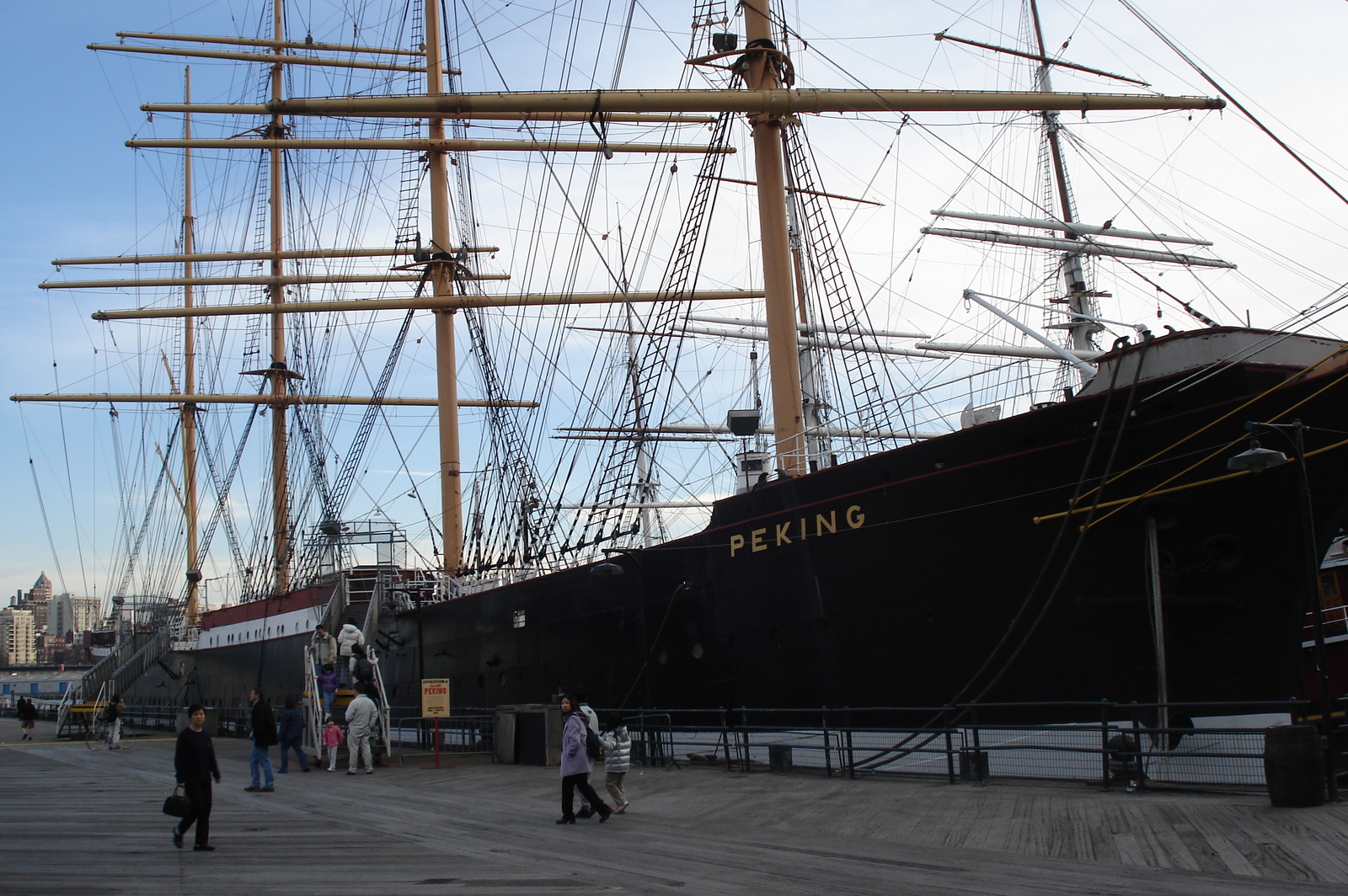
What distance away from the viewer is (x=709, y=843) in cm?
812

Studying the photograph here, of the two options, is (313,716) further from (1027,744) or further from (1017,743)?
(1027,744)

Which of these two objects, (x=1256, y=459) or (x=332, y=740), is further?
(x=332, y=740)

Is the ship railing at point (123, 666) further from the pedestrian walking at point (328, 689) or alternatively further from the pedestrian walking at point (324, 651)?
the pedestrian walking at point (328, 689)

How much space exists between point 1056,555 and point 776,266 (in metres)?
7.30

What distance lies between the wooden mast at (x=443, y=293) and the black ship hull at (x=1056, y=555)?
13.7m

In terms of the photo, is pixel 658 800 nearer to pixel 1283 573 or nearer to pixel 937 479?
pixel 937 479

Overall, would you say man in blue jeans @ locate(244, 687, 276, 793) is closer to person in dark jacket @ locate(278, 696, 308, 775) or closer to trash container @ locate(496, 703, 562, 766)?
person in dark jacket @ locate(278, 696, 308, 775)

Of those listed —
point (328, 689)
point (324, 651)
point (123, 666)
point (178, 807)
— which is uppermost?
point (324, 651)

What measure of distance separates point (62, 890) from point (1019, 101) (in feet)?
58.1

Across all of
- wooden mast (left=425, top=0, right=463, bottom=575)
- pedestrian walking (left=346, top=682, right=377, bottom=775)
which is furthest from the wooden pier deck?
wooden mast (left=425, top=0, right=463, bottom=575)

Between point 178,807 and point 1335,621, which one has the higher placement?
point 1335,621

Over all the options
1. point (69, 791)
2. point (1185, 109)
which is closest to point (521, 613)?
point (69, 791)

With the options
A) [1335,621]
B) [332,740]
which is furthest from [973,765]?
[1335,621]

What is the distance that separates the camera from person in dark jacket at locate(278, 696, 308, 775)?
14727 millimetres
